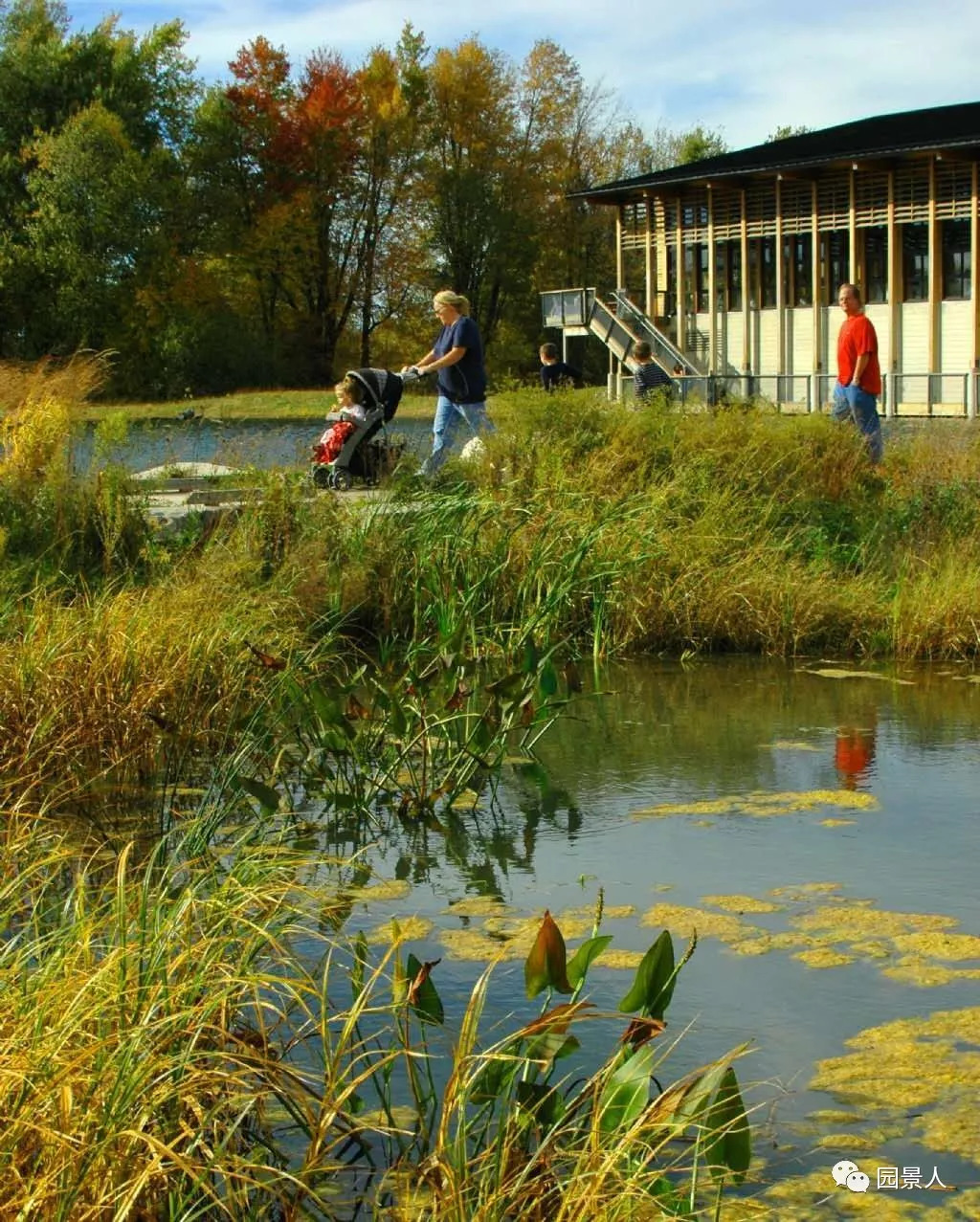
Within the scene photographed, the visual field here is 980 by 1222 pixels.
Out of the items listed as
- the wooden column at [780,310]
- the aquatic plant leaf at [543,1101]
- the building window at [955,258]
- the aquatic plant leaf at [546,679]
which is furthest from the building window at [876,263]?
the aquatic plant leaf at [543,1101]

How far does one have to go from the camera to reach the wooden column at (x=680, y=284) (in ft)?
137

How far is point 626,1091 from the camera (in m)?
3.53

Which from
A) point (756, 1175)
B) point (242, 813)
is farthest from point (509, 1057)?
point (242, 813)

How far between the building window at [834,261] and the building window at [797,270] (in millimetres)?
705

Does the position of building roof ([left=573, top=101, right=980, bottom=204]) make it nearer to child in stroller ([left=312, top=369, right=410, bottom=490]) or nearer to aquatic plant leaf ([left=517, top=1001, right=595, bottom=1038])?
child in stroller ([left=312, top=369, right=410, bottom=490])

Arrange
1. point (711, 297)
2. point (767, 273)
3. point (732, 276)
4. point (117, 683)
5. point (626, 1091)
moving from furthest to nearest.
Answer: point (732, 276) → point (711, 297) → point (767, 273) → point (117, 683) → point (626, 1091)

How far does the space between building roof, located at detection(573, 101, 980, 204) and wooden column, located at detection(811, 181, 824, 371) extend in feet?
3.36

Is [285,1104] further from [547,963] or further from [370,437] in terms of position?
[370,437]

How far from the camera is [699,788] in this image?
24.8 feet

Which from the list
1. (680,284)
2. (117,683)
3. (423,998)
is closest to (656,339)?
(680,284)

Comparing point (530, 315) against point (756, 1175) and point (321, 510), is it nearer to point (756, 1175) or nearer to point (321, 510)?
point (321, 510)

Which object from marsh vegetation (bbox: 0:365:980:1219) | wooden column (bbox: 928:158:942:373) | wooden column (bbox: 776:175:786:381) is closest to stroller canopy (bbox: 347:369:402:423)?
marsh vegetation (bbox: 0:365:980:1219)

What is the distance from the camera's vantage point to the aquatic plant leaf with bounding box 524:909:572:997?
3.75 metres

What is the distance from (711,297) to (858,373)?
26.9 metres
